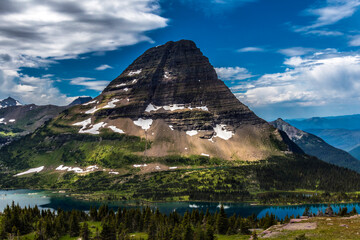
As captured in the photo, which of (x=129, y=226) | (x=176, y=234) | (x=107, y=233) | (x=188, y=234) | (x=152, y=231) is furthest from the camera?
(x=129, y=226)

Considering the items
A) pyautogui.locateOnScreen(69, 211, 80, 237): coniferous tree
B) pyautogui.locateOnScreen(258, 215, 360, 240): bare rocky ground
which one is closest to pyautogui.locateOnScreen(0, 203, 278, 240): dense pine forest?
pyautogui.locateOnScreen(69, 211, 80, 237): coniferous tree

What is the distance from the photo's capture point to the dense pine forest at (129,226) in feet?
388

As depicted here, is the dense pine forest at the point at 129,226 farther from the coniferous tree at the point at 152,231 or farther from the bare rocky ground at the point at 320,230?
the bare rocky ground at the point at 320,230

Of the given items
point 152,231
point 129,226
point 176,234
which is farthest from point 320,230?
point 129,226

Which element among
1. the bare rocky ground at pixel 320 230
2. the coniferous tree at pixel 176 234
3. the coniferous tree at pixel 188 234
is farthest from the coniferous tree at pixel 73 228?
the bare rocky ground at pixel 320 230

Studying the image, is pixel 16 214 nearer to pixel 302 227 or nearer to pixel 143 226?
pixel 143 226

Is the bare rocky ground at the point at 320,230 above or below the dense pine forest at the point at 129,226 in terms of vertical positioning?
above

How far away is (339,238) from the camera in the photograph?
7469 cm

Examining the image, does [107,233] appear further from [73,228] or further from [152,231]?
[73,228]

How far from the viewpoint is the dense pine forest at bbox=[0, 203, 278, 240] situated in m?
118

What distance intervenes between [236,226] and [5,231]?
98851mm

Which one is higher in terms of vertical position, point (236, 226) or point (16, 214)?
point (16, 214)

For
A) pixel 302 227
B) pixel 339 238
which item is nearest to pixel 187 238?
pixel 302 227

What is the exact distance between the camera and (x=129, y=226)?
474 ft
